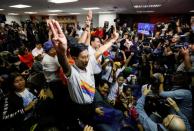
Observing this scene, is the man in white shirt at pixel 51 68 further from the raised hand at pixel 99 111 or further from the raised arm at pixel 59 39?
the raised arm at pixel 59 39

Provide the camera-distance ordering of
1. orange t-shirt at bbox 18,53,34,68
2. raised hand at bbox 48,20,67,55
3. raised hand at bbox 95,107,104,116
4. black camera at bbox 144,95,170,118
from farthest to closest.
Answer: orange t-shirt at bbox 18,53,34,68 → black camera at bbox 144,95,170,118 → raised hand at bbox 95,107,104,116 → raised hand at bbox 48,20,67,55

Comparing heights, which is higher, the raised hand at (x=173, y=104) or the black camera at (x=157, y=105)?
the raised hand at (x=173, y=104)

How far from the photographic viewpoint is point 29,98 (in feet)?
9.00

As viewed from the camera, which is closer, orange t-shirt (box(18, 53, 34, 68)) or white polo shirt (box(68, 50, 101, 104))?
white polo shirt (box(68, 50, 101, 104))

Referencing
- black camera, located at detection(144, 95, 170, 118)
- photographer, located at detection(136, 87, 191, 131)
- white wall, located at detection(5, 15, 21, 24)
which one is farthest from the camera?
white wall, located at detection(5, 15, 21, 24)

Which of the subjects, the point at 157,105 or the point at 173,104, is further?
the point at 157,105

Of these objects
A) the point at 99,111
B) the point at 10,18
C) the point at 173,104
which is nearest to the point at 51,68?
the point at 99,111

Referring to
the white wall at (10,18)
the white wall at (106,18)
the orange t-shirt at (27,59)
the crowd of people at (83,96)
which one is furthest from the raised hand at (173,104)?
the white wall at (10,18)

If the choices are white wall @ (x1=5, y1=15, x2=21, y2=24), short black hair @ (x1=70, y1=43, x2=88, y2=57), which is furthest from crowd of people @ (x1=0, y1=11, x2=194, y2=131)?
white wall @ (x1=5, y1=15, x2=21, y2=24)

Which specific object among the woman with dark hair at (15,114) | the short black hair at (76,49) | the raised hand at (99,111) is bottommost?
the woman with dark hair at (15,114)

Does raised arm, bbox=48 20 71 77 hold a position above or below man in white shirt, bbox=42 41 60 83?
above

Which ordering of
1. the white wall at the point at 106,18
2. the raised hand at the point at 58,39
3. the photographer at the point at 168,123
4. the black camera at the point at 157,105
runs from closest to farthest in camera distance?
the raised hand at the point at 58,39, the photographer at the point at 168,123, the black camera at the point at 157,105, the white wall at the point at 106,18

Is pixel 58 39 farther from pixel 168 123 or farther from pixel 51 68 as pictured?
pixel 168 123

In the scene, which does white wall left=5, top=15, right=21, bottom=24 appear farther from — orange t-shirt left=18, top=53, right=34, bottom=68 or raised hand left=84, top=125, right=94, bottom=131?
raised hand left=84, top=125, right=94, bottom=131
